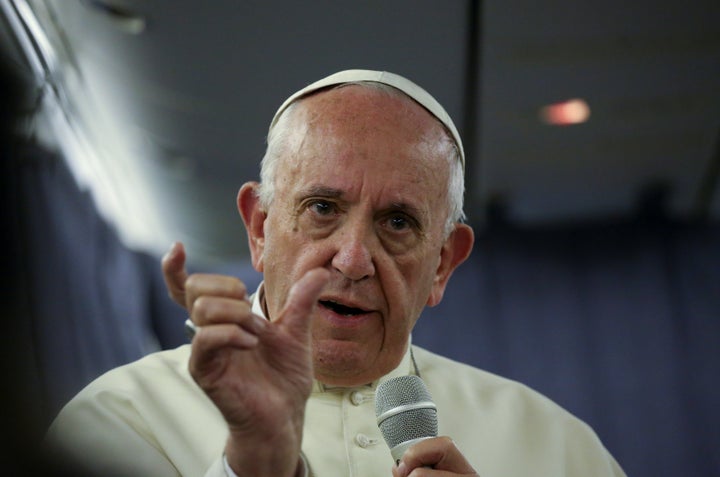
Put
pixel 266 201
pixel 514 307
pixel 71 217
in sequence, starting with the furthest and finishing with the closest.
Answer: pixel 514 307 → pixel 71 217 → pixel 266 201

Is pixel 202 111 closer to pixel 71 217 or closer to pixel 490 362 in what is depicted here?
pixel 71 217

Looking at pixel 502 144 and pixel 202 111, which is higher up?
pixel 202 111

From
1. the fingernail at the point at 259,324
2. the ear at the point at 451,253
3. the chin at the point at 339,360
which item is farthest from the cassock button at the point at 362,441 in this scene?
the fingernail at the point at 259,324

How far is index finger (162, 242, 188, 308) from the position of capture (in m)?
1.49

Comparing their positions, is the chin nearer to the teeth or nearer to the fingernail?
the teeth

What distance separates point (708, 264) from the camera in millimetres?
4566

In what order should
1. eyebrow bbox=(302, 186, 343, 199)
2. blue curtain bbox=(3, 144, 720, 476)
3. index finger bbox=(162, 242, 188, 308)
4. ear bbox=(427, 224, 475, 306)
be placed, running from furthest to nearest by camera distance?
blue curtain bbox=(3, 144, 720, 476) < ear bbox=(427, 224, 475, 306) < eyebrow bbox=(302, 186, 343, 199) < index finger bbox=(162, 242, 188, 308)

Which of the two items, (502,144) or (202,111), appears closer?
(202,111)

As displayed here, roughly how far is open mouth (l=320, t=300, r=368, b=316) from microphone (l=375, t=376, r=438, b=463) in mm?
451

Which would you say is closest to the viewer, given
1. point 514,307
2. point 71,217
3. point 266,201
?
point 266,201

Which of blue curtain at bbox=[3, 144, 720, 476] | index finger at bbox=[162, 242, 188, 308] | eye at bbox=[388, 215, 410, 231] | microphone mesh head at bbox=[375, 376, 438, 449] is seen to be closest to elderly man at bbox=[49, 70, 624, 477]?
eye at bbox=[388, 215, 410, 231]

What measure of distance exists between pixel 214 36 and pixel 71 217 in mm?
1003

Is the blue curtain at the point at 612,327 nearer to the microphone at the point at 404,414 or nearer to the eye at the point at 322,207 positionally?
the eye at the point at 322,207

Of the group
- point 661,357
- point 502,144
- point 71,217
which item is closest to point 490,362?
point 661,357
